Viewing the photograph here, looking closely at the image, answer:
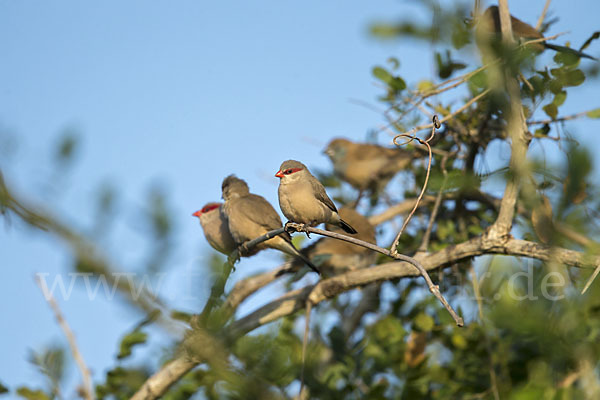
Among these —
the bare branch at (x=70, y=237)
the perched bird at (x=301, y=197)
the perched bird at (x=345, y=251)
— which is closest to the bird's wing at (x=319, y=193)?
the perched bird at (x=301, y=197)

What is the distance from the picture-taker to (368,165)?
8.86m

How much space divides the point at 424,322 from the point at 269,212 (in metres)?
1.95

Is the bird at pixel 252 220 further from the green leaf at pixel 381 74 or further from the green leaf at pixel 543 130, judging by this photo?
the green leaf at pixel 543 130

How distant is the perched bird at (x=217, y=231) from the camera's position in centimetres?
661

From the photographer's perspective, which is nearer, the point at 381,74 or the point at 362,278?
the point at 362,278

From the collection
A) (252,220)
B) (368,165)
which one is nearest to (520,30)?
(368,165)

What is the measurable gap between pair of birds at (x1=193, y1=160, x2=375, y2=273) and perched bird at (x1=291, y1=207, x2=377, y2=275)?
5 centimetres

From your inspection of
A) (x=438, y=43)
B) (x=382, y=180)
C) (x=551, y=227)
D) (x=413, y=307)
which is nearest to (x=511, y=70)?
(x=551, y=227)

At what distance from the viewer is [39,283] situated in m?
3.62

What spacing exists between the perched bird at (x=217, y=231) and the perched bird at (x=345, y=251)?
0.97 metres

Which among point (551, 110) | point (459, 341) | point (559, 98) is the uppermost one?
point (559, 98)

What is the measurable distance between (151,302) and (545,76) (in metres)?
4.71

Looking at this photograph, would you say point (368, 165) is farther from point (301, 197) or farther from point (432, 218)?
point (301, 197)

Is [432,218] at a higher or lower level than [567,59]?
lower
